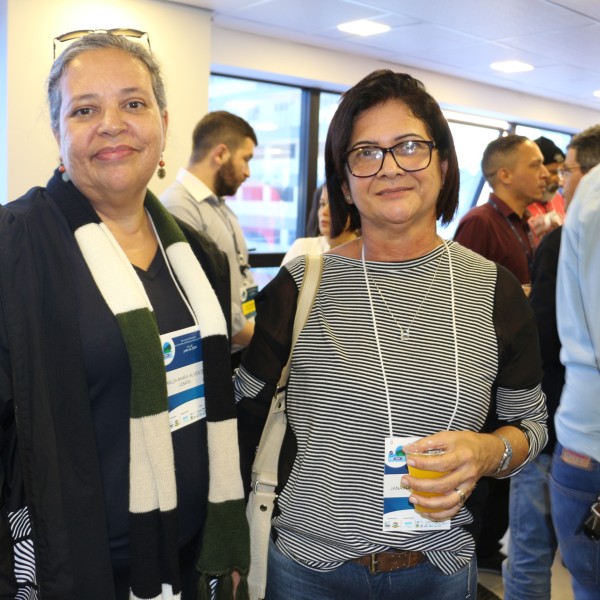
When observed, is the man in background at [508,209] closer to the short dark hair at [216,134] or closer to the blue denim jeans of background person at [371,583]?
the short dark hair at [216,134]

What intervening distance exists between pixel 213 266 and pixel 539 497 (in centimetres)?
148

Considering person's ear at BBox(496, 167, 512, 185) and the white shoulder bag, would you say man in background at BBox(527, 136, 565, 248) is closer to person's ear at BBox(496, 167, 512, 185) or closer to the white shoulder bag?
person's ear at BBox(496, 167, 512, 185)

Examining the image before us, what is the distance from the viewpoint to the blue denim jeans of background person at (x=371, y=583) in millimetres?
1296

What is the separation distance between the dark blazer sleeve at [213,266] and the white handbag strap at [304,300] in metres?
0.32

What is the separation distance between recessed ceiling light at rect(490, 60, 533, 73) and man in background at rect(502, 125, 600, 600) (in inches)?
193

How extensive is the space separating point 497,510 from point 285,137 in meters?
4.96

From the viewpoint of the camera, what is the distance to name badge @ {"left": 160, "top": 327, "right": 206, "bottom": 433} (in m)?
1.43

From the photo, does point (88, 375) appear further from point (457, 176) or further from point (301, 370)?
point (457, 176)

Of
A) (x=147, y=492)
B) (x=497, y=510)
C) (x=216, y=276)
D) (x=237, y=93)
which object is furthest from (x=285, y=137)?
(x=147, y=492)

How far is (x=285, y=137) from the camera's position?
713 cm

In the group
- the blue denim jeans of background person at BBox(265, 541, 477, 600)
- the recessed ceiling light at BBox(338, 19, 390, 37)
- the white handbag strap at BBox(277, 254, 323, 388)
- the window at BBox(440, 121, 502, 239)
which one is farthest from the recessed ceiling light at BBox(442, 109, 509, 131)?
the blue denim jeans of background person at BBox(265, 541, 477, 600)

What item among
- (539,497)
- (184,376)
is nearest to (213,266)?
(184,376)

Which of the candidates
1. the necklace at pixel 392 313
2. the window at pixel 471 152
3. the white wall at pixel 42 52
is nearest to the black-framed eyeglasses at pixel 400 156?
the necklace at pixel 392 313

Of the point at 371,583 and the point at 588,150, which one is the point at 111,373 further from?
the point at 588,150
